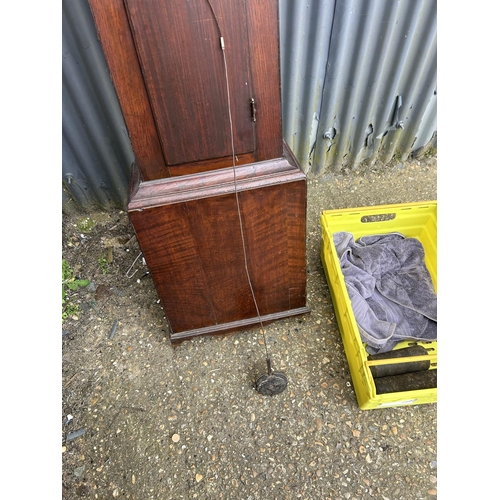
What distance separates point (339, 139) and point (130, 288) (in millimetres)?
1941

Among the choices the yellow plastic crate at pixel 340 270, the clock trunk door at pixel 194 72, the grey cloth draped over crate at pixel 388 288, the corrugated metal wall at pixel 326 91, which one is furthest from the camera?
the corrugated metal wall at pixel 326 91

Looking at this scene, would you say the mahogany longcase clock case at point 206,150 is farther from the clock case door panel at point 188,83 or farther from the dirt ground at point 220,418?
the dirt ground at point 220,418

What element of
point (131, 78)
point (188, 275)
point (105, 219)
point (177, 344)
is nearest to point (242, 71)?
point (131, 78)

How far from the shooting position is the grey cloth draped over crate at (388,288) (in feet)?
6.50

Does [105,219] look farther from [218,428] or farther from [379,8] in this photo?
[379,8]

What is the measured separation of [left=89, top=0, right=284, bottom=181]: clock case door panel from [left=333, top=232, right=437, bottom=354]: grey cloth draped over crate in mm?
1081

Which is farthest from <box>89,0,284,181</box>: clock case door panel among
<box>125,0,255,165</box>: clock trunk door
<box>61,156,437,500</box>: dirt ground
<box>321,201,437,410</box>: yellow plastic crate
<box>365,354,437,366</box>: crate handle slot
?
<box>61,156,437,500</box>: dirt ground

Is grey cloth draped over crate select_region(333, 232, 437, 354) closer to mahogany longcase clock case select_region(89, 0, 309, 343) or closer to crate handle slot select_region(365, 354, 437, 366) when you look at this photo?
crate handle slot select_region(365, 354, 437, 366)

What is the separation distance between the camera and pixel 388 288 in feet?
7.24

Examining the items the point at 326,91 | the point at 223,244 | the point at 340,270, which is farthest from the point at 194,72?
the point at 326,91

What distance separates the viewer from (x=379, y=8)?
2230 mm

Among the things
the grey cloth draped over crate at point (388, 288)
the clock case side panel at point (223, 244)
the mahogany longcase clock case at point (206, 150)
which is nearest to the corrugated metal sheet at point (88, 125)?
the mahogany longcase clock case at point (206, 150)

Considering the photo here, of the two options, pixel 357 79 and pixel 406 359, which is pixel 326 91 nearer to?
pixel 357 79

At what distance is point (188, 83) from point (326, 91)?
65.2 inches
